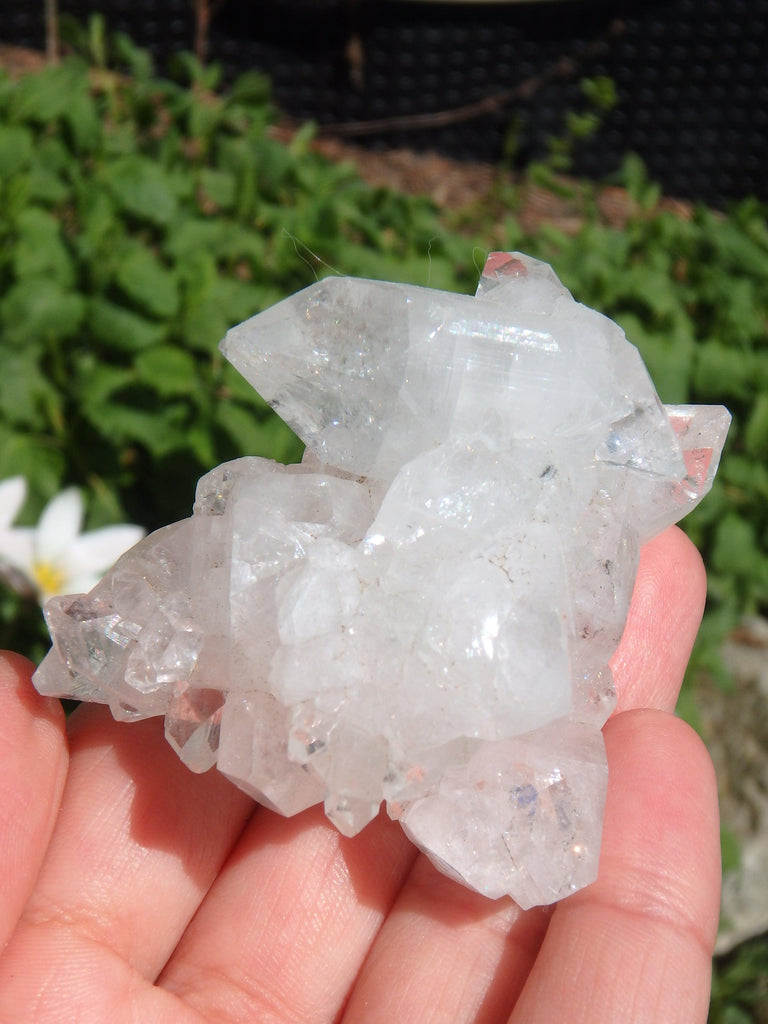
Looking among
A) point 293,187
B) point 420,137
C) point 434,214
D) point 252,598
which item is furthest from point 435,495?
point 420,137

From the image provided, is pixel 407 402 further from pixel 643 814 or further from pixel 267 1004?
pixel 267 1004

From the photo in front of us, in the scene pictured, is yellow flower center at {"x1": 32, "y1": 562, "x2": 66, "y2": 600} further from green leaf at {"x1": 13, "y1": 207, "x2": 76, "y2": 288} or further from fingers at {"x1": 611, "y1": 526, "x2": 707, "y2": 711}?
fingers at {"x1": 611, "y1": 526, "x2": 707, "y2": 711}

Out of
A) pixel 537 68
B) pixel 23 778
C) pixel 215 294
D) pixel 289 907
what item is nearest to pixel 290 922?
pixel 289 907

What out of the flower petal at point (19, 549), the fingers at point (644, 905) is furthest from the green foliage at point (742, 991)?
the flower petal at point (19, 549)

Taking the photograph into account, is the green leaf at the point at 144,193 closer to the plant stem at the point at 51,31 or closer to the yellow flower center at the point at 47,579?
the yellow flower center at the point at 47,579

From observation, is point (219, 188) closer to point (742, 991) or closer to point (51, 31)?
point (51, 31)

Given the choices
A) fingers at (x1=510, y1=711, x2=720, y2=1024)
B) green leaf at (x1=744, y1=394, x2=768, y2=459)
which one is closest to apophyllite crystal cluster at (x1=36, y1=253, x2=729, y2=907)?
fingers at (x1=510, y1=711, x2=720, y2=1024)
